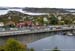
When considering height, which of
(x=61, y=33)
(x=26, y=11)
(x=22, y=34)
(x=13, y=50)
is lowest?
(x=26, y=11)

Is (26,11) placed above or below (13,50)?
below

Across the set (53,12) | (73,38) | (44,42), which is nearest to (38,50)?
(44,42)

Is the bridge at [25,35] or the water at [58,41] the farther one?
the water at [58,41]

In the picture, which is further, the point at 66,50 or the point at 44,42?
the point at 44,42

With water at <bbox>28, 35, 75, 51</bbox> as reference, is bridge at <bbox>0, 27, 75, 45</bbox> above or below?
above

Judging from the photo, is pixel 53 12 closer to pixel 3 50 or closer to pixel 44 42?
pixel 44 42

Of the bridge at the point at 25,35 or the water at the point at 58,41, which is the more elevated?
the bridge at the point at 25,35

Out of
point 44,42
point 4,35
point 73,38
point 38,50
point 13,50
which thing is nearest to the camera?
point 13,50

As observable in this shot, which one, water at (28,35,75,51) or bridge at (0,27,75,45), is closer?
bridge at (0,27,75,45)

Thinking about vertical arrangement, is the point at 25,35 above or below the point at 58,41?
above

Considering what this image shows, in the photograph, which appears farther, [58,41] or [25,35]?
[58,41]

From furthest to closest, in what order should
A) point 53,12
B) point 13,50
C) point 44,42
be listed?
point 53,12 < point 44,42 < point 13,50
